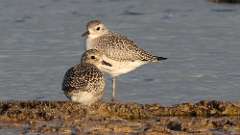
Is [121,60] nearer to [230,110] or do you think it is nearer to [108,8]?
[230,110]

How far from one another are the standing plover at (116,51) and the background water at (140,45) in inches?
10.0

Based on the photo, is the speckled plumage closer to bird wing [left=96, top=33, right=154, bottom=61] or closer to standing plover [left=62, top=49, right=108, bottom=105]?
bird wing [left=96, top=33, right=154, bottom=61]

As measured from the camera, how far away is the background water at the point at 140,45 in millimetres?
9961

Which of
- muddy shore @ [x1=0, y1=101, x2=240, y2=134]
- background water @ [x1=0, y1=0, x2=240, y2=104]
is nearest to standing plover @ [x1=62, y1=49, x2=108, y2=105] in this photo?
muddy shore @ [x1=0, y1=101, x2=240, y2=134]

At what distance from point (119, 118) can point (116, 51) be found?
2.38 meters

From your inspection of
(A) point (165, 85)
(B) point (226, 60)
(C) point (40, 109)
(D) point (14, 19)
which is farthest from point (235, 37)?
(C) point (40, 109)

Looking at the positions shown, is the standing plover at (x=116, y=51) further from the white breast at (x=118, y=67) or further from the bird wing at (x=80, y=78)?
the bird wing at (x=80, y=78)

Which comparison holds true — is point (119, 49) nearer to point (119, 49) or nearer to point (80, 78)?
point (119, 49)

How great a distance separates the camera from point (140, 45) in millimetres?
12086

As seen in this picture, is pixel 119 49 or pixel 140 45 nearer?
pixel 119 49

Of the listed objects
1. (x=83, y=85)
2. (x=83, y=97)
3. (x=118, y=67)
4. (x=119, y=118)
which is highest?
(x=118, y=67)

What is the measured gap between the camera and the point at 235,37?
12.3 metres

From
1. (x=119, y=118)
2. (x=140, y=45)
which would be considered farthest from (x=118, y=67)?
(x=119, y=118)

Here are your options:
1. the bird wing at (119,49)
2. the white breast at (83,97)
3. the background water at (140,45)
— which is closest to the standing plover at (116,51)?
the bird wing at (119,49)
